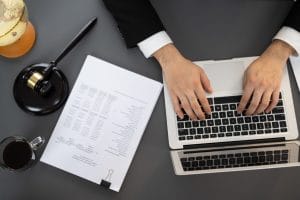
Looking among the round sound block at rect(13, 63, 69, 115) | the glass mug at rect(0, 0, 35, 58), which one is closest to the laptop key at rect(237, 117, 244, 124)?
the round sound block at rect(13, 63, 69, 115)

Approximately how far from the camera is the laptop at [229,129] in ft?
3.01

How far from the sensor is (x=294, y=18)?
3.07ft

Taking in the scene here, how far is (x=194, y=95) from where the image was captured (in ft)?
3.14

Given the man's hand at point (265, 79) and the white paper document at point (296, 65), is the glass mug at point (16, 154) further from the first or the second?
the white paper document at point (296, 65)

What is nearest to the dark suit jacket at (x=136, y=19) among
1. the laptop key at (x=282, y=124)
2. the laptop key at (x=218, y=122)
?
the laptop key at (x=218, y=122)

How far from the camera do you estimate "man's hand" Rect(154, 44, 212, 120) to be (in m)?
0.95

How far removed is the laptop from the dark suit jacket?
172 millimetres

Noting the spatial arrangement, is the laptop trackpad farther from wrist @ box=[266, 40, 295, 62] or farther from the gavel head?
the gavel head

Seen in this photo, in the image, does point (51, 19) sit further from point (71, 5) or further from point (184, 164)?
point (184, 164)

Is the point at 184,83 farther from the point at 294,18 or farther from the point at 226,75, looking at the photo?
the point at 294,18

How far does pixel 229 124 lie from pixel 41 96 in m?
0.47

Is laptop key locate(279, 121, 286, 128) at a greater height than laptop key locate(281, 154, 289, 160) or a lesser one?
greater

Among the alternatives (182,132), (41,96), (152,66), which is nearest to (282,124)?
(182,132)

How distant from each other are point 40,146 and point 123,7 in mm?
403
